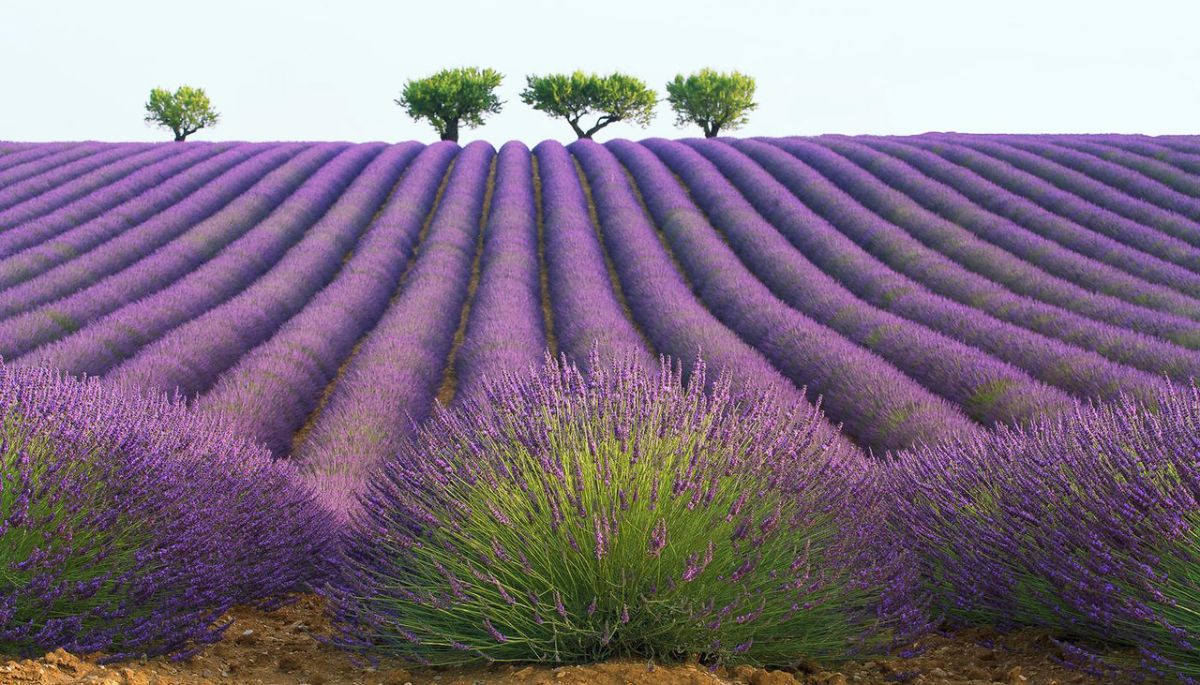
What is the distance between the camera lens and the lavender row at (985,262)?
315 inches

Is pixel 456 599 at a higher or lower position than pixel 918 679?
higher

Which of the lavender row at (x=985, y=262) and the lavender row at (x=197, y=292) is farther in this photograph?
the lavender row at (x=985, y=262)

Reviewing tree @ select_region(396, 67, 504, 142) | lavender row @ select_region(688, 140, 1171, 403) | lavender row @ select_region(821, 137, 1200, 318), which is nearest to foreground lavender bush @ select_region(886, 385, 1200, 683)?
lavender row @ select_region(688, 140, 1171, 403)

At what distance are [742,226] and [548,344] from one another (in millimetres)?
4706

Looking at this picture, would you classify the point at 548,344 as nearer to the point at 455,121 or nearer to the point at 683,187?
the point at 683,187

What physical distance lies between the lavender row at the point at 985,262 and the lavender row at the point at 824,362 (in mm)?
2324

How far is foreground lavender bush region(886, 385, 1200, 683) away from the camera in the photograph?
2.39 metres

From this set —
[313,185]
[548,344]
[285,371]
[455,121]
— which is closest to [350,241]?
[313,185]

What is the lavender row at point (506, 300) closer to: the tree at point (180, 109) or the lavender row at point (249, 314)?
the lavender row at point (249, 314)

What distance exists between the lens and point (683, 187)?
17109 mm

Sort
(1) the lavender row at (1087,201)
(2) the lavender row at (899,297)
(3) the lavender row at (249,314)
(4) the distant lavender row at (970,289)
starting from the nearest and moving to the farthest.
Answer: (2) the lavender row at (899,297), (3) the lavender row at (249,314), (4) the distant lavender row at (970,289), (1) the lavender row at (1087,201)

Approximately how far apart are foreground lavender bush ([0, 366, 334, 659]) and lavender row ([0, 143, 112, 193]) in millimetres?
13519

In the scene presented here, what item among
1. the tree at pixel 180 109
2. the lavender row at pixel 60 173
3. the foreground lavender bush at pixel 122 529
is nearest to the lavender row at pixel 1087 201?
the foreground lavender bush at pixel 122 529

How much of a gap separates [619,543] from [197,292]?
8153mm
